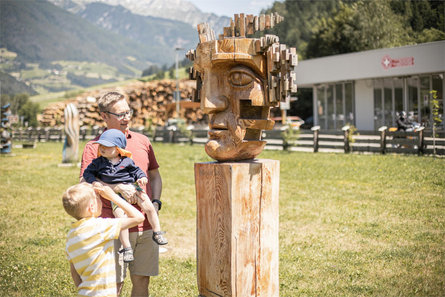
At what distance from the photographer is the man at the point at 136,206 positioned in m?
2.79

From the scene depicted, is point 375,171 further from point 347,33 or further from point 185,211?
point 347,33

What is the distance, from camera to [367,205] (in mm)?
7117

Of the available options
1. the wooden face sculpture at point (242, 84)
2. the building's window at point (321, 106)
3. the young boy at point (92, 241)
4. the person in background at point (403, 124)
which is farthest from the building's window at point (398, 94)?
the young boy at point (92, 241)

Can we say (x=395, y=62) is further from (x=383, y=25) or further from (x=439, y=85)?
(x=383, y=25)

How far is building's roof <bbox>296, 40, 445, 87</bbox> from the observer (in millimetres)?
17734

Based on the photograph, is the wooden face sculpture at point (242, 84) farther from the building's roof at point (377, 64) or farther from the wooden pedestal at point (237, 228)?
the building's roof at point (377, 64)

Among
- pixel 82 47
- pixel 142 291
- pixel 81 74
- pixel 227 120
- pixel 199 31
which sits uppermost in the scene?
pixel 82 47

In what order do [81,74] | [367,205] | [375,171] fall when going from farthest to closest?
[81,74] < [375,171] < [367,205]

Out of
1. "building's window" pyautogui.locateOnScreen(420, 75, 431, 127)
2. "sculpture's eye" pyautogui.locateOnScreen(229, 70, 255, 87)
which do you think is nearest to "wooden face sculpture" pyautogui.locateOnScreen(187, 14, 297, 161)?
"sculpture's eye" pyautogui.locateOnScreen(229, 70, 255, 87)

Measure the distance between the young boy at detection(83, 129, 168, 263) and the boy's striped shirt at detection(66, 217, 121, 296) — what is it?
0.23 meters

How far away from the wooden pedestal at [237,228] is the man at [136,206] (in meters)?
0.37

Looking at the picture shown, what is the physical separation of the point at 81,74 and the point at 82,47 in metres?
49.8

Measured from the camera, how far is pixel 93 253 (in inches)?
93.4

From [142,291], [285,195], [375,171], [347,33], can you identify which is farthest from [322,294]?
[347,33]
